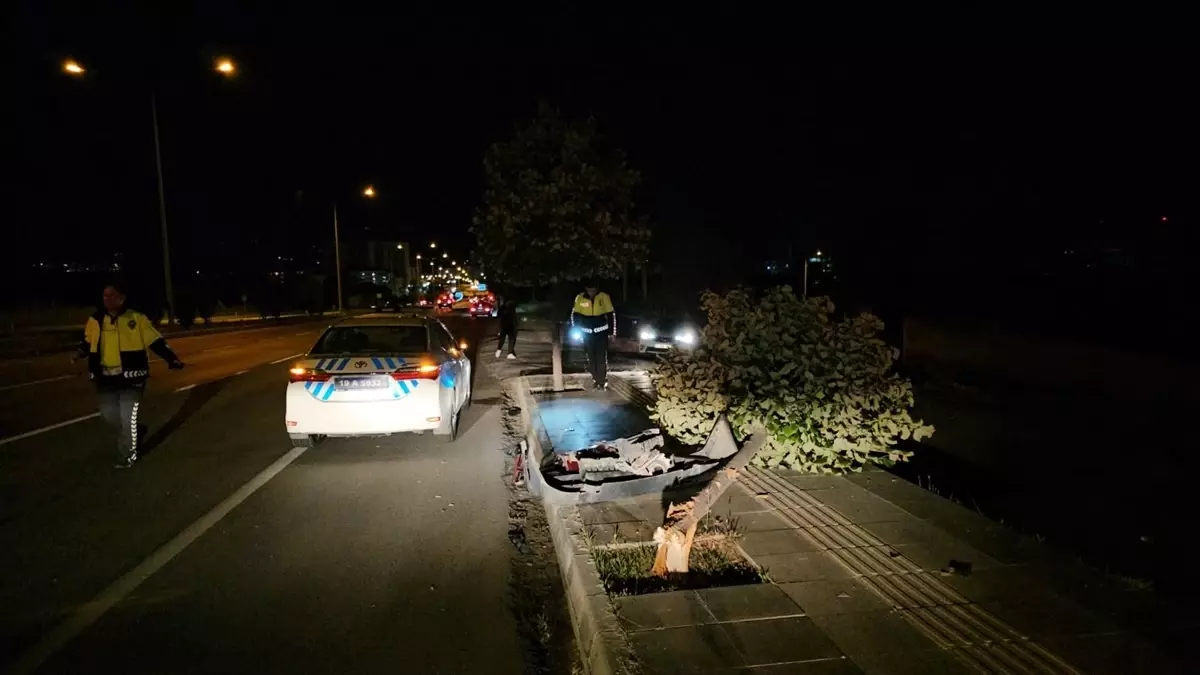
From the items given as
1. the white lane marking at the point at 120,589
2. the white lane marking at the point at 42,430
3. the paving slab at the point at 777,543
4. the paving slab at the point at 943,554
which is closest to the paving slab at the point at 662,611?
the paving slab at the point at 777,543

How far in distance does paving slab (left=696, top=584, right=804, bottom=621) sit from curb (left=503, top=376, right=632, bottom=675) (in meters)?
0.56

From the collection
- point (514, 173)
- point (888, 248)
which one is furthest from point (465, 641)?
point (888, 248)

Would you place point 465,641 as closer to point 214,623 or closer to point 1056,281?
point 214,623

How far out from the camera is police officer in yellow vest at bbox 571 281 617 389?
12.0 m

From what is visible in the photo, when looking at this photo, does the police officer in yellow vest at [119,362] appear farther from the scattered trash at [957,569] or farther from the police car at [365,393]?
the scattered trash at [957,569]

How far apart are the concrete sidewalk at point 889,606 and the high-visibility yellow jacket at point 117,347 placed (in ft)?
17.3

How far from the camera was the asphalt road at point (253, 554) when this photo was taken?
15.0 ft

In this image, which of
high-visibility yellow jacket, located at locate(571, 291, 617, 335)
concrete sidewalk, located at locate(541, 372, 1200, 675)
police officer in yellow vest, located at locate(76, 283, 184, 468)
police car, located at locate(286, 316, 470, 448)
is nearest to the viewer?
concrete sidewalk, located at locate(541, 372, 1200, 675)

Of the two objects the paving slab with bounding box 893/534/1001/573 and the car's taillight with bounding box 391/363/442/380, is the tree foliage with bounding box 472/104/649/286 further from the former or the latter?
the paving slab with bounding box 893/534/1001/573

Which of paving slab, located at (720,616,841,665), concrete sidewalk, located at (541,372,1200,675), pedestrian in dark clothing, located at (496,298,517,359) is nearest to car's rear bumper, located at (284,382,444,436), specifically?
concrete sidewalk, located at (541,372,1200,675)

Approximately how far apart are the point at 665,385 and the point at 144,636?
5.08 metres

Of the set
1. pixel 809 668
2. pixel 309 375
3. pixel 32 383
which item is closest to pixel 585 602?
Answer: pixel 809 668

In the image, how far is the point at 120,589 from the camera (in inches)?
214

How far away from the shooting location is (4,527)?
22.2ft
